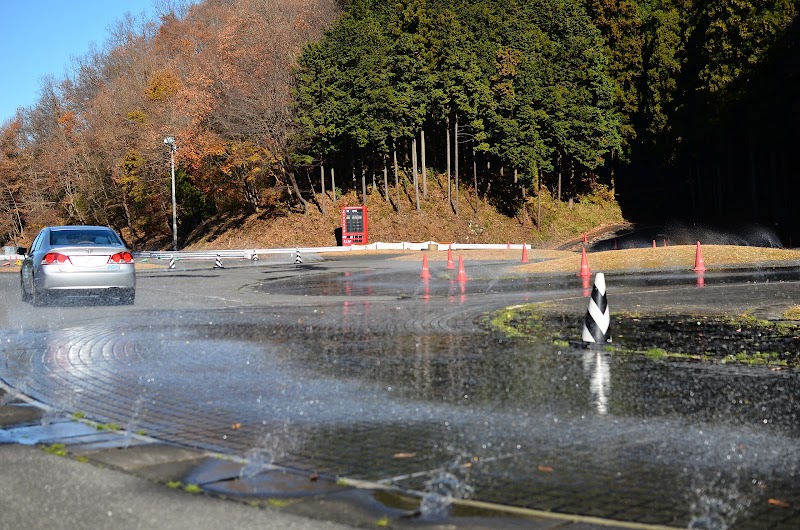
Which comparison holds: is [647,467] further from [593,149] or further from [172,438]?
[593,149]

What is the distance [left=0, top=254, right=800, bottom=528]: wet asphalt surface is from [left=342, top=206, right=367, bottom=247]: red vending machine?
142 ft

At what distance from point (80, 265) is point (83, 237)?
1.17 metres

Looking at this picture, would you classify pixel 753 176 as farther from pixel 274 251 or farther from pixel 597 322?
pixel 597 322

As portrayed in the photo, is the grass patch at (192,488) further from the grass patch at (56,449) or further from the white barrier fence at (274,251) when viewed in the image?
the white barrier fence at (274,251)

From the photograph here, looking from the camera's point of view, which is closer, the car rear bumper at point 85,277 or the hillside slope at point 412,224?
the car rear bumper at point 85,277

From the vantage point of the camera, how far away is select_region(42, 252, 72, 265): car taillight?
66.8ft

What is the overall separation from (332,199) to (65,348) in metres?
59.3

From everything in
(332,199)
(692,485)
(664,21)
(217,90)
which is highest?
(664,21)

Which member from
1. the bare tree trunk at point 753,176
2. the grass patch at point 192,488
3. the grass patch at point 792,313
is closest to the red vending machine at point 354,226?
the bare tree trunk at point 753,176

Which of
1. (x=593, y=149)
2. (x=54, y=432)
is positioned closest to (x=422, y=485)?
(x=54, y=432)

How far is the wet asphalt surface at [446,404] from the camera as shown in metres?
5.97

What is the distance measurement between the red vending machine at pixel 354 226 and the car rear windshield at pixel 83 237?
1588 inches

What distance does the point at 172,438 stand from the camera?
747 cm

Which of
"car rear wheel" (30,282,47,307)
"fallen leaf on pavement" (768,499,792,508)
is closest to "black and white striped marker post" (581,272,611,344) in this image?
"fallen leaf on pavement" (768,499,792,508)
